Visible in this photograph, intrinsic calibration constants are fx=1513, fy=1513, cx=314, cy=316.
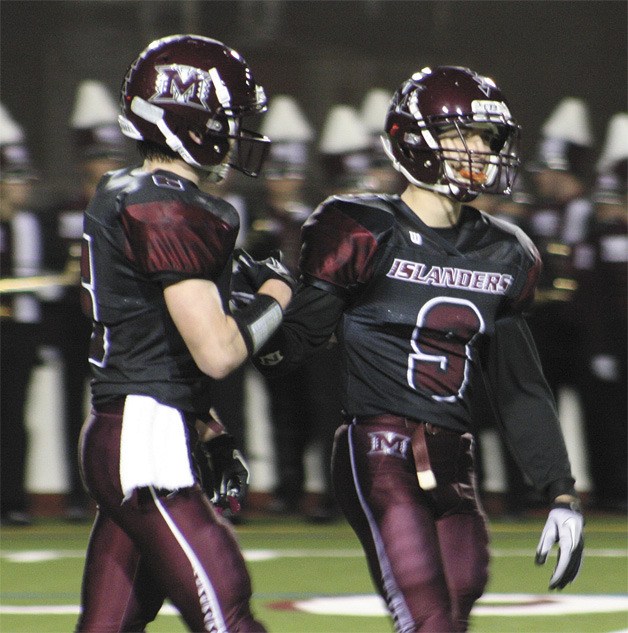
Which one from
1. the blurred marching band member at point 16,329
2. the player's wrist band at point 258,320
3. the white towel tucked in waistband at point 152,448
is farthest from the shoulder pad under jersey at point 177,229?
the blurred marching band member at point 16,329

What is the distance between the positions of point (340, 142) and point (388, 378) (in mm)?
5062

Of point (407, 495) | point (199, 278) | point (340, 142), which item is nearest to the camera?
point (199, 278)

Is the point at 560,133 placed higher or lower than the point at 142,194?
lower

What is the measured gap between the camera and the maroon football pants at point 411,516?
9.93 feet

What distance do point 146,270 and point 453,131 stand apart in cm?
83

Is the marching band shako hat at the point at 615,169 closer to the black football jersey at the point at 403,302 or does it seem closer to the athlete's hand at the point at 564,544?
the black football jersey at the point at 403,302

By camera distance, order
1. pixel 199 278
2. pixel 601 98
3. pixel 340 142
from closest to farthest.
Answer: pixel 199 278 < pixel 340 142 < pixel 601 98

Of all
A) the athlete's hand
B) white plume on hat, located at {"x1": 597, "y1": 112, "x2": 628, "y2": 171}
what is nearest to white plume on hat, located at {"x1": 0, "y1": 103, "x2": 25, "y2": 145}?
white plume on hat, located at {"x1": 597, "y1": 112, "x2": 628, "y2": 171}

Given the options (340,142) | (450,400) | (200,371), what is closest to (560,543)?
(450,400)

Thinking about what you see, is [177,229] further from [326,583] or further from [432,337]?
[326,583]

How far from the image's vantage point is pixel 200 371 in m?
2.97

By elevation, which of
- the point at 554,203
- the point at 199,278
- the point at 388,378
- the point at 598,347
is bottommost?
the point at 598,347

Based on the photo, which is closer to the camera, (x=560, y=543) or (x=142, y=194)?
(x=142, y=194)

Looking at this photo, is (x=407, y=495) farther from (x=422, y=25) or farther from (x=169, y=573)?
(x=422, y=25)
